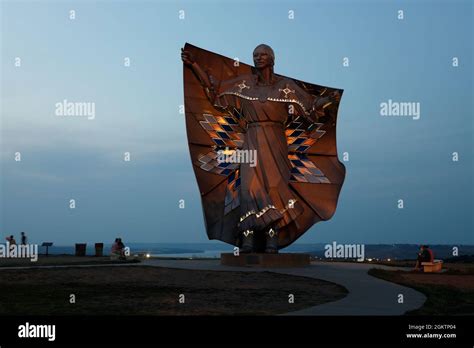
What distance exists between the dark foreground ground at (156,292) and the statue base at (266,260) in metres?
3.00

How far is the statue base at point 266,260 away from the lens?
2250 cm

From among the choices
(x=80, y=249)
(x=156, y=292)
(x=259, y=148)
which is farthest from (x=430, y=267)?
(x=80, y=249)

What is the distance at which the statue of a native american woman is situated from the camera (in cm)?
2366

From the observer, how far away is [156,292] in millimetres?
14156

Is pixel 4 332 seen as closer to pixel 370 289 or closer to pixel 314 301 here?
pixel 314 301

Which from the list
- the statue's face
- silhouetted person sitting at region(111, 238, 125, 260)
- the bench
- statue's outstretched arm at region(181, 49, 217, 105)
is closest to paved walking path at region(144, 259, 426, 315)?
the bench

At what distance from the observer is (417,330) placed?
9.18 m

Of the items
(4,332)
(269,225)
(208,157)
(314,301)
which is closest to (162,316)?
(4,332)

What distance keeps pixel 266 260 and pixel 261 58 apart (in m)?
8.28

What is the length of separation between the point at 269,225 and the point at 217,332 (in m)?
14.3

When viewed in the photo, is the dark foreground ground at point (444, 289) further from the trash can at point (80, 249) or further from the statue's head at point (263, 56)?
the trash can at point (80, 249)

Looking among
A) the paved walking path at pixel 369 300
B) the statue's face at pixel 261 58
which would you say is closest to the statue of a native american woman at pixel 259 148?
the statue's face at pixel 261 58

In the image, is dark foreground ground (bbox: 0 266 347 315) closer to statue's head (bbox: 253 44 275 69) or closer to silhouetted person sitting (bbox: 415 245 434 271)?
silhouetted person sitting (bbox: 415 245 434 271)

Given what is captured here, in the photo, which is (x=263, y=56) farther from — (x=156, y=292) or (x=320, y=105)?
(x=156, y=292)
